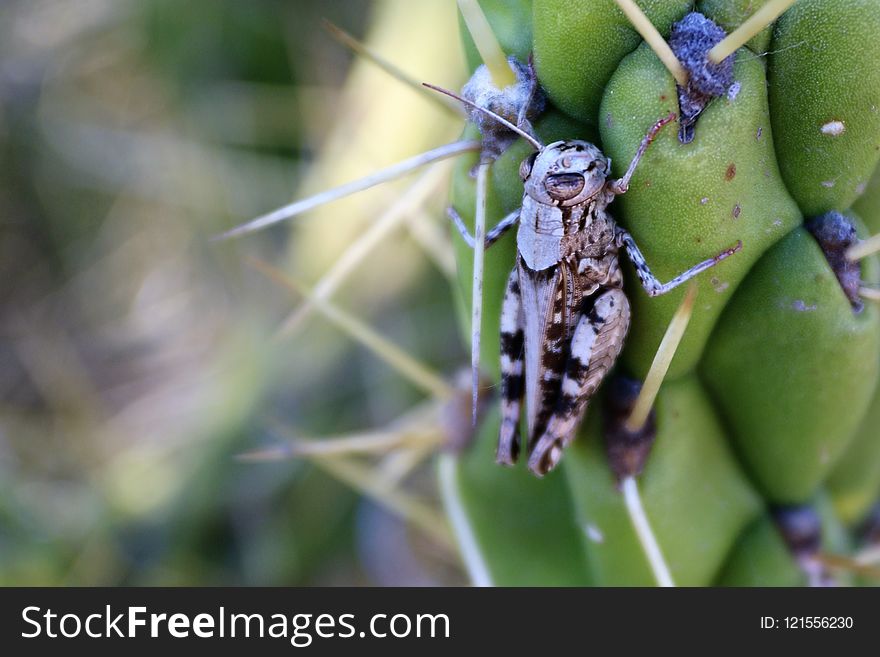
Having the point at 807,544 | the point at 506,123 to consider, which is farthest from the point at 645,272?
the point at 807,544

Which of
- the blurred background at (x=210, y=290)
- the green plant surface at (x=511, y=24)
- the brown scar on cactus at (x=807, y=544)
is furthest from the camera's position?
the blurred background at (x=210, y=290)

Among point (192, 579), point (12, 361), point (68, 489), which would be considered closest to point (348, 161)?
point (192, 579)

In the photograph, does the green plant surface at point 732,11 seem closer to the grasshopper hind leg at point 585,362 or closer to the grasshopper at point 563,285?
the grasshopper at point 563,285

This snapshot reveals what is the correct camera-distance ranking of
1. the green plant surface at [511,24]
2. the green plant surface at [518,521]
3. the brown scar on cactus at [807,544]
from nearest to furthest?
the green plant surface at [511,24], the brown scar on cactus at [807,544], the green plant surface at [518,521]

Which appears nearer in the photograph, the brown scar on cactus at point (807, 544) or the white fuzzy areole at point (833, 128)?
the white fuzzy areole at point (833, 128)

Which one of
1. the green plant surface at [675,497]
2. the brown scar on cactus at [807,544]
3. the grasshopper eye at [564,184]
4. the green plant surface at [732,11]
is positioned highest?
the green plant surface at [732,11]

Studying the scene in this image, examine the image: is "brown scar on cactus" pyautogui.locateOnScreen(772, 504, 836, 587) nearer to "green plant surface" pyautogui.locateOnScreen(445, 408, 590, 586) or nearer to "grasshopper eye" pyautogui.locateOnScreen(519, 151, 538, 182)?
"green plant surface" pyautogui.locateOnScreen(445, 408, 590, 586)

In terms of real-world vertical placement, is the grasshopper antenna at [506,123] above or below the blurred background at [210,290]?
below

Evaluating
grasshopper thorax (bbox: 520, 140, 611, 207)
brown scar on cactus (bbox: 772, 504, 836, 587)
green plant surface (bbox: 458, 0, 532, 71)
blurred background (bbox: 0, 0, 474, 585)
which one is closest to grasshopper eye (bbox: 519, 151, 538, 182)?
grasshopper thorax (bbox: 520, 140, 611, 207)

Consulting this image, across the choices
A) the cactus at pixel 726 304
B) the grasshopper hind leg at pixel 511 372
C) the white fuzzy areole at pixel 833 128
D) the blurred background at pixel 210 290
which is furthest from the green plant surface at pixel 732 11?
the blurred background at pixel 210 290
